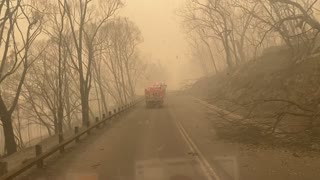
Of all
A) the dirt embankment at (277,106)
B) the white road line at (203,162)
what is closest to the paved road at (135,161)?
the white road line at (203,162)

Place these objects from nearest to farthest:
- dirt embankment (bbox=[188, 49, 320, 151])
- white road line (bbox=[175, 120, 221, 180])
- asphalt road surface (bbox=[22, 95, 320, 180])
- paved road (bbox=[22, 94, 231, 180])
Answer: white road line (bbox=[175, 120, 221, 180]) < asphalt road surface (bbox=[22, 95, 320, 180]) < paved road (bbox=[22, 94, 231, 180]) < dirt embankment (bbox=[188, 49, 320, 151])

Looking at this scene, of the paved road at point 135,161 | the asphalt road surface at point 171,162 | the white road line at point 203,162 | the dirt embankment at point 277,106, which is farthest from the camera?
the dirt embankment at point 277,106

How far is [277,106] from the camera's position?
23.3 m

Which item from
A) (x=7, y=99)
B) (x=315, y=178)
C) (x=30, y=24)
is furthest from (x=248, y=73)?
(x=315, y=178)

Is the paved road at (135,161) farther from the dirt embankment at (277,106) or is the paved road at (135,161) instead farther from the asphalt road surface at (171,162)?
the dirt embankment at (277,106)

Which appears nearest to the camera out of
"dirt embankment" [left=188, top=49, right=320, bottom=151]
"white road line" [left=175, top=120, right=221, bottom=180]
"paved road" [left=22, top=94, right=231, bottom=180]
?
"white road line" [left=175, top=120, right=221, bottom=180]

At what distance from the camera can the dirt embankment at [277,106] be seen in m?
13.9

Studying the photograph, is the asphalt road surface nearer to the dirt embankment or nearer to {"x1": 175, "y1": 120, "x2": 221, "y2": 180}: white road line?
{"x1": 175, "y1": 120, "x2": 221, "y2": 180}: white road line

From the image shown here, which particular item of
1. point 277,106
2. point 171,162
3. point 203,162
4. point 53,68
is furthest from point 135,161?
point 53,68

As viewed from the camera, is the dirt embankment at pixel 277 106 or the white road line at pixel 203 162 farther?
the dirt embankment at pixel 277 106

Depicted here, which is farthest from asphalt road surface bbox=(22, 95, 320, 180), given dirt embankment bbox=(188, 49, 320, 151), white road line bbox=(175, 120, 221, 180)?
dirt embankment bbox=(188, 49, 320, 151)

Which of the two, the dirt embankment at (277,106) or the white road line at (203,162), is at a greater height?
the dirt embankment at (277,106)

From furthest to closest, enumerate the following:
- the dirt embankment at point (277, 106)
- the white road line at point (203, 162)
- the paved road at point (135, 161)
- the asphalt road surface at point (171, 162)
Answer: the dirt embankment at point (277, 106) → the paved road at point (135, 161) → the asphalt road surface at point (171, 162) → the white road line at point (203, 162)

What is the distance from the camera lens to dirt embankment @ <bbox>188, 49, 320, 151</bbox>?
13.9 metres
